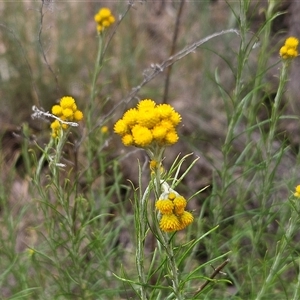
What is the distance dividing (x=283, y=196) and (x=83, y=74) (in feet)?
8.06

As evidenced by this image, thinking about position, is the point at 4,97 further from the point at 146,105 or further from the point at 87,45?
the point at 146,105

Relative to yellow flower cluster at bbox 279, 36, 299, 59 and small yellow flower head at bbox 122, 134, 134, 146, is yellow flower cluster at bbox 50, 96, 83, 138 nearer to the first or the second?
A: small yellow flower head at bbox 122, 134, 134, 146

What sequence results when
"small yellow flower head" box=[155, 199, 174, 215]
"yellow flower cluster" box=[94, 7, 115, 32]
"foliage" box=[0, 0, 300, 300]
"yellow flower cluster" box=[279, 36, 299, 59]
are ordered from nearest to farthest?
"small yellow flower head" box=[155, 199, 174, 215], "foliage" box=[0, 0, 300, 300], "yellow flower cluster" box=[279, 36, 299, 59], "yellow flower cluster" box=[94, 7, 115, 32]

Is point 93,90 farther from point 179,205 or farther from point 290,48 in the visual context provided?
point 179,205

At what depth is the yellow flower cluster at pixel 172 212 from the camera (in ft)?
3.77

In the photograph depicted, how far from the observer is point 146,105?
1.22 metres

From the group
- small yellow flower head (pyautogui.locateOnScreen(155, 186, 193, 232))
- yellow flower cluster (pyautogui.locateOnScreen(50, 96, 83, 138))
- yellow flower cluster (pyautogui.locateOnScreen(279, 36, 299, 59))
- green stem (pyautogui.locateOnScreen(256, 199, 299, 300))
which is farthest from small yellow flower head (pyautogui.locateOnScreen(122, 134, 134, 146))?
yellow flower cluster (pyautogui.locateOnScreen(279, 36, 299, 59))

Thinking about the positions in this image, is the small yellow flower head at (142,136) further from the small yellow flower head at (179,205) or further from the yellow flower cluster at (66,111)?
the yellow flower cluster at (66,111)

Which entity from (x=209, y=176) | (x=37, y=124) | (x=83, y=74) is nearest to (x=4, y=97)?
(x=37, y=124)

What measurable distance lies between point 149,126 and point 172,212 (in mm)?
208

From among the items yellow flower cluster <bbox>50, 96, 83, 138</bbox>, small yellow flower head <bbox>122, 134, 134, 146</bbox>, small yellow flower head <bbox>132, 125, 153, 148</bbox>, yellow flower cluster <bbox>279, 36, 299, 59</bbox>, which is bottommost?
yellow flower cluster <bbox>50, 96, 83, 138</bbox>

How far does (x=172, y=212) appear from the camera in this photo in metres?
1.17

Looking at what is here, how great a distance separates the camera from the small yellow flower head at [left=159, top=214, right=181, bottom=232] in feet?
3.81

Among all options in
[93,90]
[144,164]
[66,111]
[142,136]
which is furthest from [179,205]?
[93,90]
